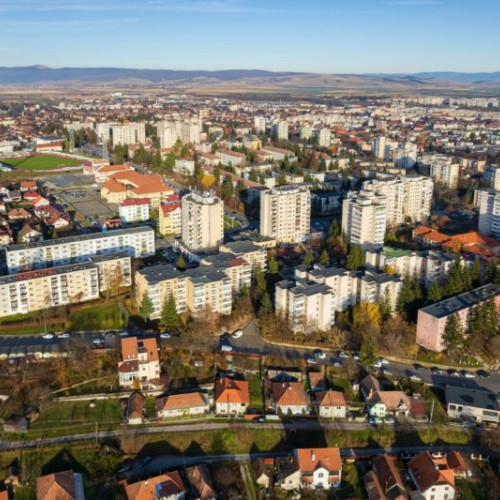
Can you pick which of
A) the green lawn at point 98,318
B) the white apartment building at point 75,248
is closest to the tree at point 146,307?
the green lawn at point 98,318

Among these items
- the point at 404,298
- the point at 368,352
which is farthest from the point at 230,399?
the point at 404,298

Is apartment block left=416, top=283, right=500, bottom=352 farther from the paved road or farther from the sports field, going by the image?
the sports field

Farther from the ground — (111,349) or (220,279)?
(220,279)

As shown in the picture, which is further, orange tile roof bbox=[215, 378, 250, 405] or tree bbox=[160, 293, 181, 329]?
tree bbox=[160, 293, 181, 329]

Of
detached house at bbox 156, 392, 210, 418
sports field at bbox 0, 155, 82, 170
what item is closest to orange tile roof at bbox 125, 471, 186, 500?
detached house at bbox 156, 392, 210, 418

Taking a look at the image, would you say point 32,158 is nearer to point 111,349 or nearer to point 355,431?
point 111,349

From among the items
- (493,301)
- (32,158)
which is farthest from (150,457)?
(32,158)

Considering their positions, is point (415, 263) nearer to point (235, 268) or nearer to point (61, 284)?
point (235, 268)
